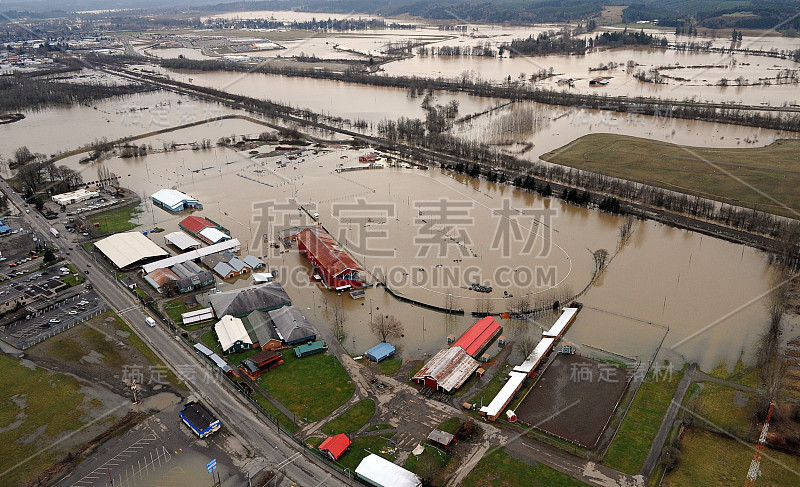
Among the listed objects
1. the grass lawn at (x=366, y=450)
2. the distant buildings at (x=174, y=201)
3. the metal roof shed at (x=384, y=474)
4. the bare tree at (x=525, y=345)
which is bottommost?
the grass lawn at (x=366, y=450)

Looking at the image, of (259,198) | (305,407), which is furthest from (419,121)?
(305,407)

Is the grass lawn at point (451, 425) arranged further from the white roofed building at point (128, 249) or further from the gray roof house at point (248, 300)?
the white roofed building at point (128, 249)

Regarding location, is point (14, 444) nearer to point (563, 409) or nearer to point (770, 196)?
point (563, 409)

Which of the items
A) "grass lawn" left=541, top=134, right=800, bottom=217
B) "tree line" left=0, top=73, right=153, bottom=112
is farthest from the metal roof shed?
"tree line" left=0, top=73, right=153, bottom=112

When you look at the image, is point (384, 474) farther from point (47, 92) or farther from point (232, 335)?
point (47, 92)

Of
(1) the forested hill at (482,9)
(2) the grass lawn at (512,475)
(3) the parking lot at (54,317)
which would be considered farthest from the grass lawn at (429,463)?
(1) the forested hill at (482,9)

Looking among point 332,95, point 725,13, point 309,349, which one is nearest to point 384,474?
point 309,349

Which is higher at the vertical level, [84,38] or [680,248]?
[84,38]
